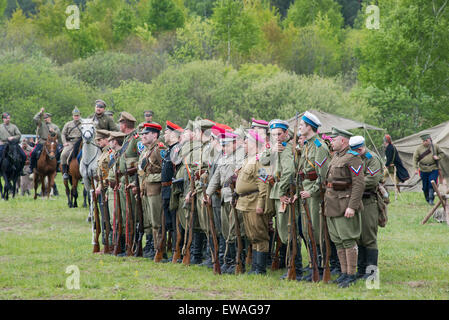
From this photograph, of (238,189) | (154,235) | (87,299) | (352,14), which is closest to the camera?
(87,299)

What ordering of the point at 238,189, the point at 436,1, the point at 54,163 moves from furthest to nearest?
the point at 436,1 → the point at 54,163 → the point at 238,189

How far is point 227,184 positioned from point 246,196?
0.48m

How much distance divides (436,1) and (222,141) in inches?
1135

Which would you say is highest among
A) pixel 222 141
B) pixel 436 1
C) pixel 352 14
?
pixel 352 14

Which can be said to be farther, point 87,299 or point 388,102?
point 388,102

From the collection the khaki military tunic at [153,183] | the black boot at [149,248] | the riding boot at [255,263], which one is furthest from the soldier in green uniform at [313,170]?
the black boot at [149,248]

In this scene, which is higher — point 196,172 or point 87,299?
point 196,172

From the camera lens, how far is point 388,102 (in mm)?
36906

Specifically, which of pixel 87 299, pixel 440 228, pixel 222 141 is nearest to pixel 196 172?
pixel 222 141

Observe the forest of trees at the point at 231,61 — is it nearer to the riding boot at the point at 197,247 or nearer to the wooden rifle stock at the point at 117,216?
the wooden rifle stock at the point at 117,216

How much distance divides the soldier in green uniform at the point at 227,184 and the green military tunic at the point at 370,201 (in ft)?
5.74

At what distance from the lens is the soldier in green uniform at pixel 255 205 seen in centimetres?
922

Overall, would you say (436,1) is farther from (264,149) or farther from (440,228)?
(264,149)

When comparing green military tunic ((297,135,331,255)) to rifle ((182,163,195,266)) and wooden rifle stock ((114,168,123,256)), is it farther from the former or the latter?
wooden rifle stock ((114,168,123,256))
